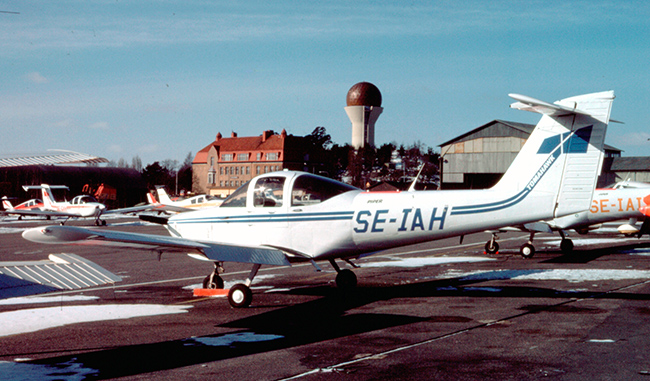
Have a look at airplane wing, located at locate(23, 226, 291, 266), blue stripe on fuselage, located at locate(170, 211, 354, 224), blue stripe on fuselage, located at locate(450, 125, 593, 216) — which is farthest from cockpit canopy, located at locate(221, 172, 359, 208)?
blue stripe on fuselage, located at locate(450, 125, 593, 216)

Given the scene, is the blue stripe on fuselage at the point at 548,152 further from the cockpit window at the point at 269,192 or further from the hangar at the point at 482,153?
the hangar at the point at 482,153

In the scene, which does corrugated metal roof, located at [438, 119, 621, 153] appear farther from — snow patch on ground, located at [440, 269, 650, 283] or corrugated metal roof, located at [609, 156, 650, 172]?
snow patch on ground, located at [440, 269, 650, 283]

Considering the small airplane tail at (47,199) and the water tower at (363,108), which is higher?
the water tower at (363,108)

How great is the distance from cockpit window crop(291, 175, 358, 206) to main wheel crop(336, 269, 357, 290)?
75.8 inches

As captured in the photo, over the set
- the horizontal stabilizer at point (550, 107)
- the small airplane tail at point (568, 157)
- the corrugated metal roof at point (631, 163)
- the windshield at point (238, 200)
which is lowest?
the windshield at point (238, 200)

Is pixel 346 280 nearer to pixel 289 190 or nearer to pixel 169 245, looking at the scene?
pixel 289 190

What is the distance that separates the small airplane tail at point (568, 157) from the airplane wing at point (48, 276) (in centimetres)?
647

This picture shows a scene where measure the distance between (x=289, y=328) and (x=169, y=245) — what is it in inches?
87.5

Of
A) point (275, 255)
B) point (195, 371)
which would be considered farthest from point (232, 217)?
point (195, 371)

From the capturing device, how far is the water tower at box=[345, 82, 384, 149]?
360ft

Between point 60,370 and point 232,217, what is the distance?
4888 millimetres

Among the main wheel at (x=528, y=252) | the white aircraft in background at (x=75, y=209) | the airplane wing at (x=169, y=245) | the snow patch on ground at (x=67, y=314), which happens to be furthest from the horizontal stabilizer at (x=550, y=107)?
the white aircraft in background at (x=75, y=209)

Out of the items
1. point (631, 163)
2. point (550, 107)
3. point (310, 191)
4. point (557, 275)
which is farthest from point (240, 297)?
point (631, 163)

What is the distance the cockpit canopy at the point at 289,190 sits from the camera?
10.1 m
